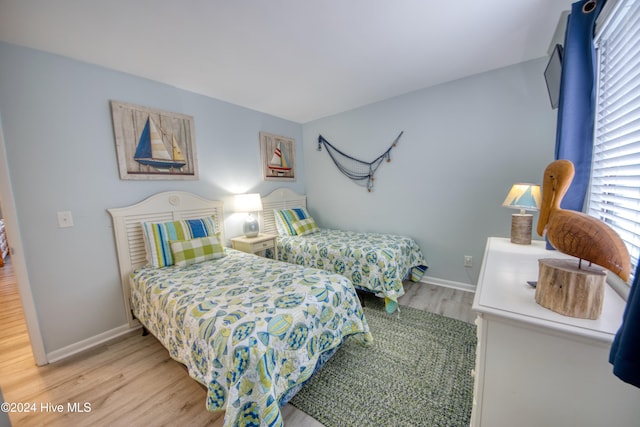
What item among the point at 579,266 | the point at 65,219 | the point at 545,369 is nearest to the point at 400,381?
the point at 545,369

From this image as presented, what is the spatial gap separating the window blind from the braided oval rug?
1.10 meters

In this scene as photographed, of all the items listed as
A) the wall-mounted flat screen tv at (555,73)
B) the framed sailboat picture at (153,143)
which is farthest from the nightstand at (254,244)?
the wall-mounted flat screen tv at (555,73)

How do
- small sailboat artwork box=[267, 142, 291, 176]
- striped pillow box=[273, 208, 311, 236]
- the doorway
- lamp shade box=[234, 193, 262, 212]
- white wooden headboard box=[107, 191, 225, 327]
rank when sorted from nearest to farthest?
the doorway → white wooden headboard box=[107, 191, 225, 327] → lamp shade box=[234, 193, 262, 212] → striped pillow box=[273, 208, 311, 236] → small sailboat artwork box=[267, 142, 291, 176]

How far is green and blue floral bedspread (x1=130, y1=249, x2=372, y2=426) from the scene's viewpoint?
3.37ft

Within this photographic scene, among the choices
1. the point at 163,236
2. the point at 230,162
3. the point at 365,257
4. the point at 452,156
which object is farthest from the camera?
the point at 230,162

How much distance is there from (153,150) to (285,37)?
1.64 m

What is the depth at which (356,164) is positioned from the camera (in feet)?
11.0

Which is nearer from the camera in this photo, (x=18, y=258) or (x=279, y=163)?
(x=18, y=258)

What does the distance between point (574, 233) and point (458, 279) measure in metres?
2.34

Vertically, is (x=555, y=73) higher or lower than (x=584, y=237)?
higher

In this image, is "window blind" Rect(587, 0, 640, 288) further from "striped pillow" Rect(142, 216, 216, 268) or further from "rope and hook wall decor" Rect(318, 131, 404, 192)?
"striped pillow" Rect(142, 216, 216, 268)

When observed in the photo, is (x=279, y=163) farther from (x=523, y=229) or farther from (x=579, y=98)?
(x=579, y=98)

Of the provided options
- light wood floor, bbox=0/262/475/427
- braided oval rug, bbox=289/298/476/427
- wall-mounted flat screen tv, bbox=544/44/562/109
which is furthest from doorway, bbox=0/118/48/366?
wall-mounted flat screen tv, bbox=544/44/562/109

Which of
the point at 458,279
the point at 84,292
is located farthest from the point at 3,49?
the point at 458,279
